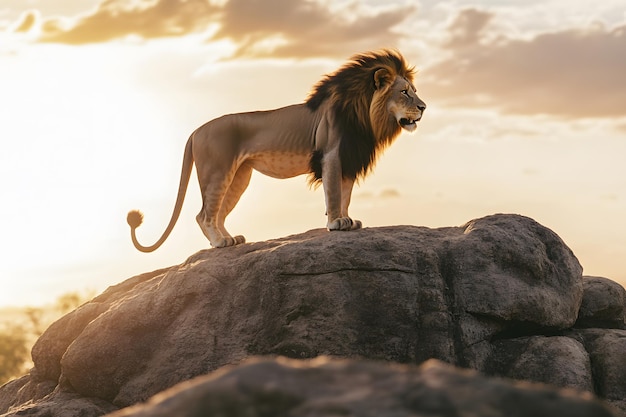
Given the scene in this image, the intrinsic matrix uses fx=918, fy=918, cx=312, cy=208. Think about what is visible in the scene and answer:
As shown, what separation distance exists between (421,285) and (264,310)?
4.66 feet

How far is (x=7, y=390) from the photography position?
10.9 metres

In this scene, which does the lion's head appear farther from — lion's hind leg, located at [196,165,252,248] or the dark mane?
lion's hind leg, located at [196,165,252,248]

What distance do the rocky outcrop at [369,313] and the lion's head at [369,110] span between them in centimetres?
86

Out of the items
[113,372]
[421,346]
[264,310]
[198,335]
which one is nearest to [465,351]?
[421,346]

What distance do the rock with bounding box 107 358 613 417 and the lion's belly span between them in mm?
7050

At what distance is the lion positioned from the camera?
9094 millimetres

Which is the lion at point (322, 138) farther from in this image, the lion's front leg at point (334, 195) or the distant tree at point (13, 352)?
the distant tree at point (13, 352)

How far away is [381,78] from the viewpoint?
9.29 meters

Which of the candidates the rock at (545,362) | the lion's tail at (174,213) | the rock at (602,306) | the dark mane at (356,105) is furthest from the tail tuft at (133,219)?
the rock at (602,306)

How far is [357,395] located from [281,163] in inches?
292

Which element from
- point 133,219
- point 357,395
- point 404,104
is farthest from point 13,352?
point 357,395

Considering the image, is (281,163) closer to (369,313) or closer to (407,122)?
(407,122)

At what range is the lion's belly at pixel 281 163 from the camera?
9.56 metres

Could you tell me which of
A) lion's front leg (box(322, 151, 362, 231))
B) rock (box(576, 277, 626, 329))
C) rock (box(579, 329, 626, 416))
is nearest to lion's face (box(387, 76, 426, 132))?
lion's front leg (box(322, 151, 362, 231))
